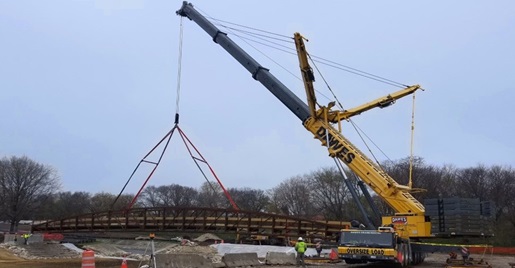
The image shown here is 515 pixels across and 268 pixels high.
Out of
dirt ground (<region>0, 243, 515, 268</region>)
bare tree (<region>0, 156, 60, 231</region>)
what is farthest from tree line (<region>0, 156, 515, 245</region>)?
dirt ground (<region>0, 243, 515, 268</region>)

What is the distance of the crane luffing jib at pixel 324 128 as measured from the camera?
22922 millimetres

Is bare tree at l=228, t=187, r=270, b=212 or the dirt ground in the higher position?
bare tree at l=228, t=187, r=270, b=212

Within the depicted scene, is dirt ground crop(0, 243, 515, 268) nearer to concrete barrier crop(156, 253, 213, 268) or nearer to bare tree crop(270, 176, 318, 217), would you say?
concrete barrier crop(156, 253, 213, 268)

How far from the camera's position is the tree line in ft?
243

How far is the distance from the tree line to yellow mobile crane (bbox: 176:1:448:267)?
34.2m

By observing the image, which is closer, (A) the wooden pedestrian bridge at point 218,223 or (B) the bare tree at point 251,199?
(A) the wooden pedestrian bridge at point 218,223

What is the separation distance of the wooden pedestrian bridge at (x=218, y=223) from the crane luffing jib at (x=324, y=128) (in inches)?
165

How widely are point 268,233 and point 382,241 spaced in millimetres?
8643

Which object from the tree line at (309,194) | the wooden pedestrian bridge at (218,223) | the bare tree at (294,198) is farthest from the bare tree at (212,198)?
the wooden pedestrian bridge at (218,223)

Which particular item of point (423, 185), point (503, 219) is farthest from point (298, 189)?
point (503, 219)

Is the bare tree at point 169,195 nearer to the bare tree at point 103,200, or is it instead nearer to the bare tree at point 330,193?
the bare tree at point 103,200

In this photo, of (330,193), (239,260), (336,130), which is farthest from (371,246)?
(330,193)

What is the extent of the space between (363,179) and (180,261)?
10.8 meters

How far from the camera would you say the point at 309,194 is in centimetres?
9700
